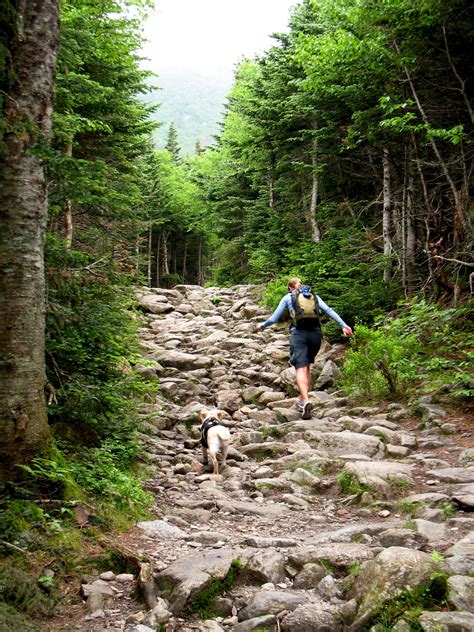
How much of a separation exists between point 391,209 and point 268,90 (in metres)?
9.13

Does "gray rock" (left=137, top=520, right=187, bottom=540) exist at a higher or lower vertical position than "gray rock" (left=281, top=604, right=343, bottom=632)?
lower

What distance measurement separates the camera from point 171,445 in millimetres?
7398

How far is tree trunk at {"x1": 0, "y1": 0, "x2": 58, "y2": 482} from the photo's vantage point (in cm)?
351

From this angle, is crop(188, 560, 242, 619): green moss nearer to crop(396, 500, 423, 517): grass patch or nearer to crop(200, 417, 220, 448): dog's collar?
crop(396, 500, 423, 517): grass patch

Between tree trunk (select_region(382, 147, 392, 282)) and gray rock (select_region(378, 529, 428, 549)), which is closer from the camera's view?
gray rock (select_region(378, 529, 428, 549))

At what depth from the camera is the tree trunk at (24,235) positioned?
11.5 feet

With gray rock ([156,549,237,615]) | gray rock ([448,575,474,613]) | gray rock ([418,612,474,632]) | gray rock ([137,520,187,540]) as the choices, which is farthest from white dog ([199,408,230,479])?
gray rock ([418,612,474,632])

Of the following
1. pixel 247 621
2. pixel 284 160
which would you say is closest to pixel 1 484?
pixel 247 621

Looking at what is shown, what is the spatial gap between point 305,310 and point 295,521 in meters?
4.33

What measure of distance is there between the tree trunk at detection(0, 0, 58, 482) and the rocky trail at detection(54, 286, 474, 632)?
1.25 metres

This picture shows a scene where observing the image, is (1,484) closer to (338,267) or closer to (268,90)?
(338,267)

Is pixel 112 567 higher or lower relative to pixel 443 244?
lower

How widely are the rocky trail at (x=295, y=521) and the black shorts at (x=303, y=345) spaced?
0.98 m

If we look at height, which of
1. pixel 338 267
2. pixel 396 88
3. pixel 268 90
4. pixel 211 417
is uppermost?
pixel 268 90
